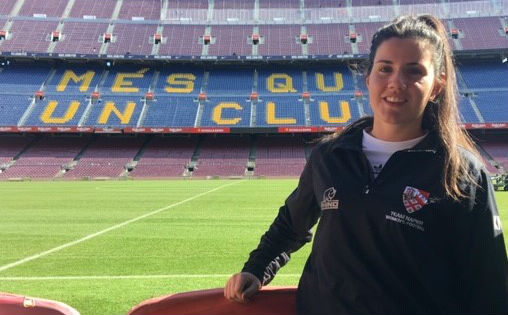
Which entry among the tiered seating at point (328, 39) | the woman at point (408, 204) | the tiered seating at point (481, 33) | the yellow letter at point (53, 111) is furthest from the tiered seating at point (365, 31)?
the woman at point (408, 204)

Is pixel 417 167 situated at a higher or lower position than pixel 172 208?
lower

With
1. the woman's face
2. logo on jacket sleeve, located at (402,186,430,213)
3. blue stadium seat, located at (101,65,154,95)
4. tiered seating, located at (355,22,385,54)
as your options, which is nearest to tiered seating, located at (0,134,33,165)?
blue stadium seat, located at (101,65,154,95)

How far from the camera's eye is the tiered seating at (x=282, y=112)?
37844 millimetres

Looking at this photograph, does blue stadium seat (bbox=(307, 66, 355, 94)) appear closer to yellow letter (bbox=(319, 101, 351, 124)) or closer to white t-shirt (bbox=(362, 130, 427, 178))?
yellow letter (bbox=(319, 101, 351, 124))

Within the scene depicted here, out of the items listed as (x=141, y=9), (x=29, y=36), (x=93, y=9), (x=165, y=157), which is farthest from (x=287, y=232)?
(x=93, y=9)

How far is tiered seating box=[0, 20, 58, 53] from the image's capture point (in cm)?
4159

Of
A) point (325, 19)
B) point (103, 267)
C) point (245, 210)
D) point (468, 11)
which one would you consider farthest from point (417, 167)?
point (468, 11)

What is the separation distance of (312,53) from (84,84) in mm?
22665

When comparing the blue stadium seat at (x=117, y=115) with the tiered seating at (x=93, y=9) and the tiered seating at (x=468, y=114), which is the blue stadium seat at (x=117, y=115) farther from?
the tiered seating at (x=468, y=114)

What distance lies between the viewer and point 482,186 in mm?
1582

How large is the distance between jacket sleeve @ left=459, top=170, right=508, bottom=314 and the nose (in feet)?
1.59

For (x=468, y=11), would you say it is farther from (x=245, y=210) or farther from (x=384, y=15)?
(x=245, y=210)

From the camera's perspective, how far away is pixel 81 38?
4359 centimetres

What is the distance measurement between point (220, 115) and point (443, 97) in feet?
123
